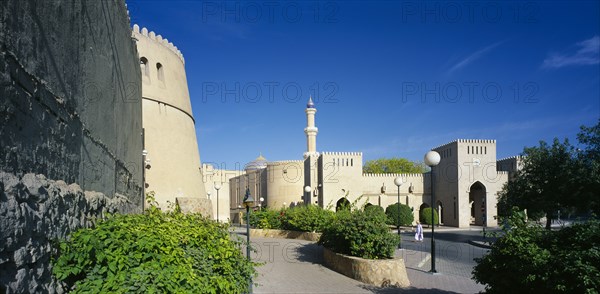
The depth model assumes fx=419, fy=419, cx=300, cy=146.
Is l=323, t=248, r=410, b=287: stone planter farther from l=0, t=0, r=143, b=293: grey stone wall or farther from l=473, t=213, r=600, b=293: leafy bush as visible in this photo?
l=0, t=0, r=143, b=293: grey stone wall

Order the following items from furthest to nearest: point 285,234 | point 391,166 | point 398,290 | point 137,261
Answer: point 391,166, point 285,234, point 398,290, point 137,261

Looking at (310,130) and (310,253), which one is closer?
(310,253)

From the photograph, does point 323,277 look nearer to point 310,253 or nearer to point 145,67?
point 310,253

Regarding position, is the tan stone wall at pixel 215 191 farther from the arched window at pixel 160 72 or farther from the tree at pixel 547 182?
the tree at pixel 547 182

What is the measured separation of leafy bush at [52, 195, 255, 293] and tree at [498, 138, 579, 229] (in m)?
23.7

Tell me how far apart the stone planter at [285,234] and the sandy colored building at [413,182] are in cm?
1315

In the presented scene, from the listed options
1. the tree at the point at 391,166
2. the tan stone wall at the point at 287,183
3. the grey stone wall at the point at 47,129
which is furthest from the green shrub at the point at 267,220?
the tree at the point at 391,166

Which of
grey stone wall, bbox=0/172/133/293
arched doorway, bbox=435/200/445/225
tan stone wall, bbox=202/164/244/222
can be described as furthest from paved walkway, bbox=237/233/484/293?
tan stone wall, bbox=202/164/244/222

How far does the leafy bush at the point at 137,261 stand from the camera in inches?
124

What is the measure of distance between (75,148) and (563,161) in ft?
87.0

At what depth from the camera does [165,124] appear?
19.6 metres

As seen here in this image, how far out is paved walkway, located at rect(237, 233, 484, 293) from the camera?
9.27m

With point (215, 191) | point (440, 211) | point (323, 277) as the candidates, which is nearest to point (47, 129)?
point (323, 277)

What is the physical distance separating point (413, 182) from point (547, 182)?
64.6ft
